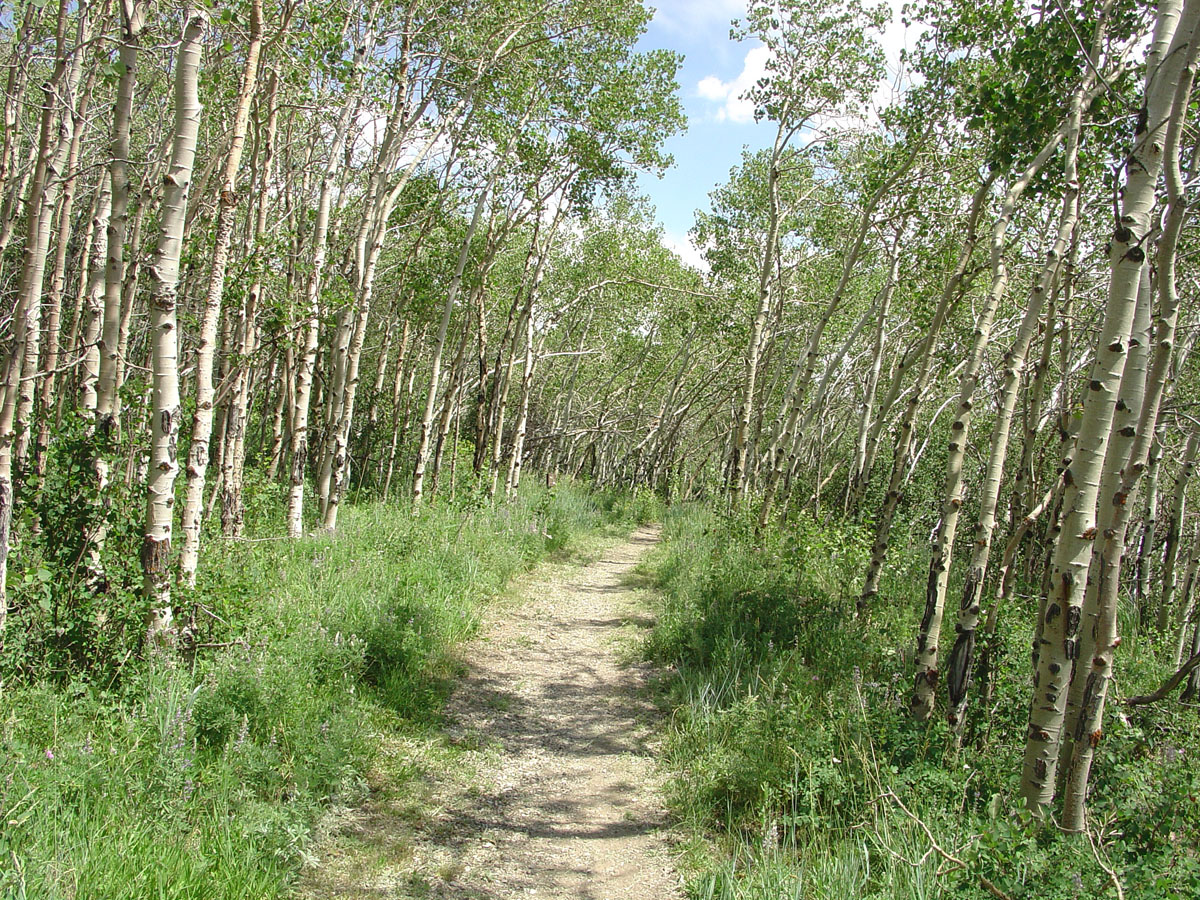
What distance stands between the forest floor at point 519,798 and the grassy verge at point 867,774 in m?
0.33

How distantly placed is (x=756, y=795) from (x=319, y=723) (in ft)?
8.79

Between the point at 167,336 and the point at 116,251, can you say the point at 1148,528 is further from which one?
the point at 116,251

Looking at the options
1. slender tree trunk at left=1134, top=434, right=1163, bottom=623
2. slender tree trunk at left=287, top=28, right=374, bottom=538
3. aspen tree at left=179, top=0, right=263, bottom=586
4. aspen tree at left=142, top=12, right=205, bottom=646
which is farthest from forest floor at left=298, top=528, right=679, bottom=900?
slender tree trunk at left=1134, top=434, right=1163, bottom=623

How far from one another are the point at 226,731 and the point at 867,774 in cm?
351

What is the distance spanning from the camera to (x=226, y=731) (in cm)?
400

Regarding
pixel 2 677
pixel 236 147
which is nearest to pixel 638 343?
pixel 236 147

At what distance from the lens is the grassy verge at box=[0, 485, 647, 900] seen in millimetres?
2836

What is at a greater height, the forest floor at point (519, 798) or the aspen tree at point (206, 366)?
the aspen tree at point (206, 366)

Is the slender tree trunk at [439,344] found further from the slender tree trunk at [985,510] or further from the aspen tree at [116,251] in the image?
the slender tree trunk at [985,510]

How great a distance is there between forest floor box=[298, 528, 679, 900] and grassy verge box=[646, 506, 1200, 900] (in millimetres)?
333

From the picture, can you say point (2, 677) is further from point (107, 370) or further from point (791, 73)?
point (791, 73)

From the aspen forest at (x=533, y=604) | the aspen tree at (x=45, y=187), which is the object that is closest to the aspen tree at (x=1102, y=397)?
the aspen forest at (x=533, y=604)

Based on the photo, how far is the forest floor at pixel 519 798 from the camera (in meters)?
3.71

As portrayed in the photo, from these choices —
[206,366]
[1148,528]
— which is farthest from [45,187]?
[1148,528]
